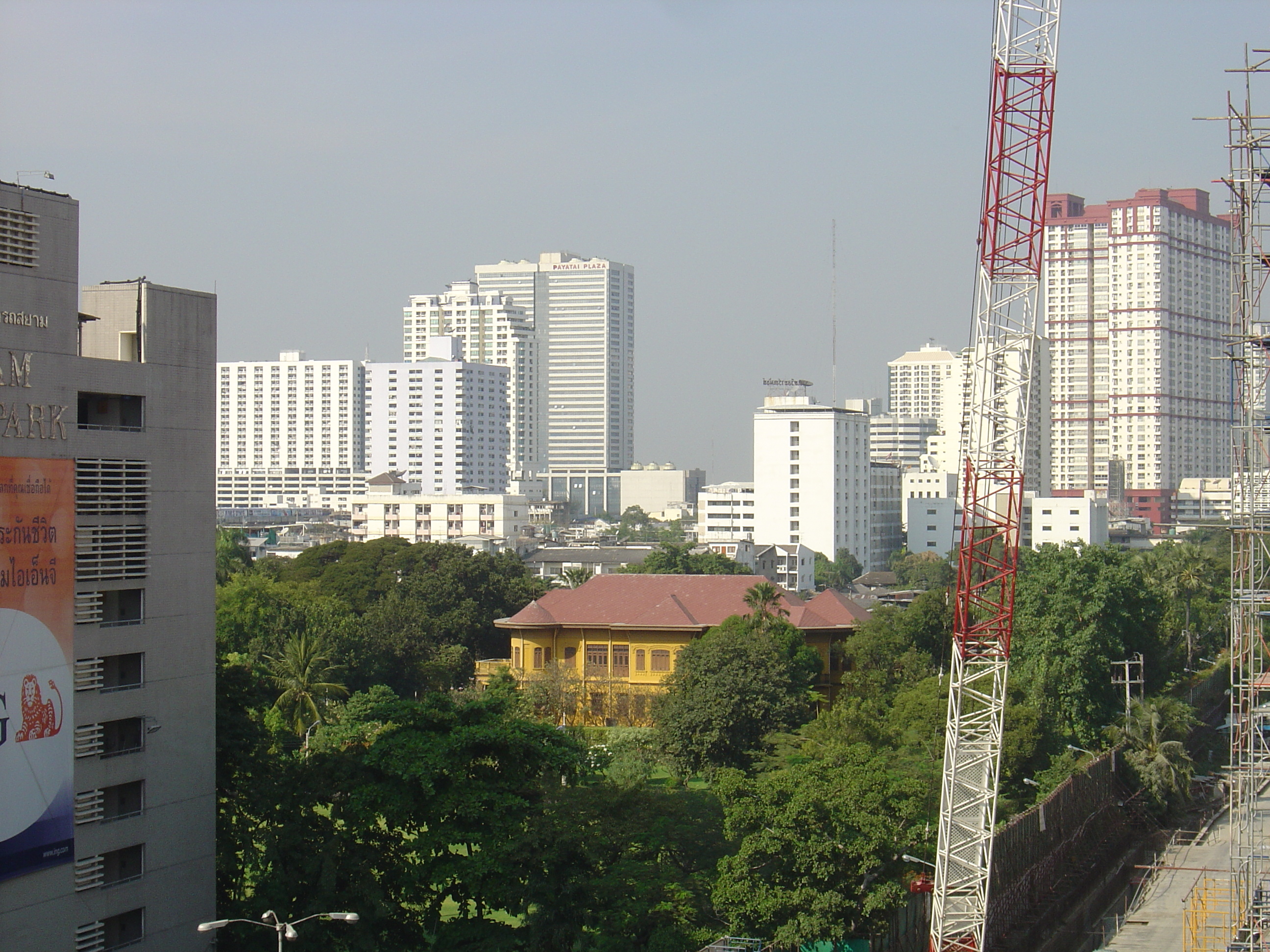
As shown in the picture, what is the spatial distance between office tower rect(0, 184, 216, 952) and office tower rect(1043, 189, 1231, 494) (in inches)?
5389

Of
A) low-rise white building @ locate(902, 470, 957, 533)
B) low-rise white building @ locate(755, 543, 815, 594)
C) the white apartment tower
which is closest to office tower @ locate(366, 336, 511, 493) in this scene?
the white apartment tower

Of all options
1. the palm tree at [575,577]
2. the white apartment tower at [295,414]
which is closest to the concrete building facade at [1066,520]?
the palm tree at [575,577]

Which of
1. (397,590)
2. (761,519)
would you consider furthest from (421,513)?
(397,590)

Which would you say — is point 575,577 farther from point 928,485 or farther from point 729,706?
point 928,485

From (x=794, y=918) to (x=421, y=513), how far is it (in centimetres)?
11154

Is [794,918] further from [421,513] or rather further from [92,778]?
[421,513]

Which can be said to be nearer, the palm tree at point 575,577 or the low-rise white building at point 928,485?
the palm tree at point 575,577

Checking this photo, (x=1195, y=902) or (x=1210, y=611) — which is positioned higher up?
(x=1210, y=611)

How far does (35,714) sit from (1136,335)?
14437 cm

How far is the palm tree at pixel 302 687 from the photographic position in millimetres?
46219

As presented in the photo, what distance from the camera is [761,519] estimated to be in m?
123

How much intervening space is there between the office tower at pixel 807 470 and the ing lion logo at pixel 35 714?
98.9 metres

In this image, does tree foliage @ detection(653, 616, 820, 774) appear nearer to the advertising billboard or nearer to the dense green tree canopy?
the dense green tree canopy

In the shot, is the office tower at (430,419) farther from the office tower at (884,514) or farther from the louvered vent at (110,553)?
the louvered vent at (110,553)
